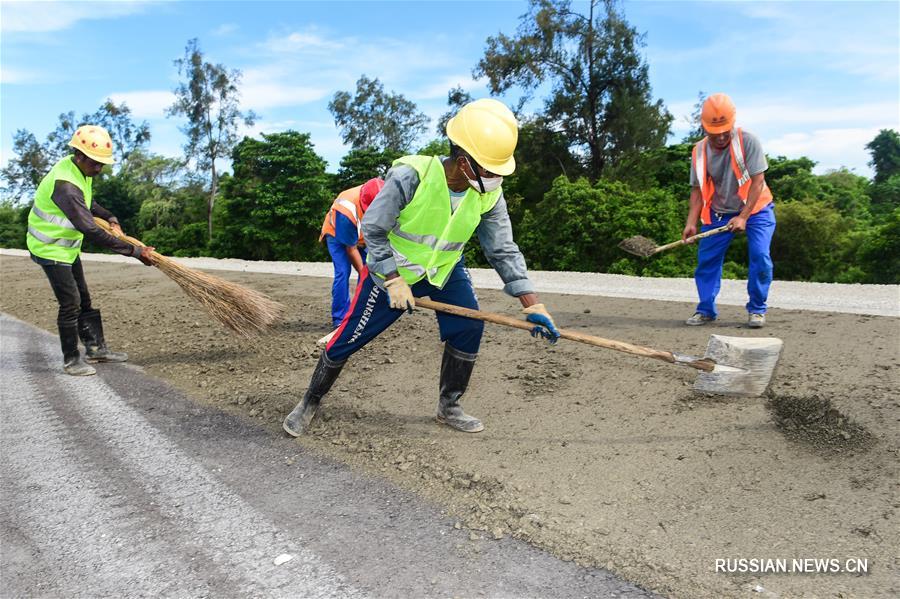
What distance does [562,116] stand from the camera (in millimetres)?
26047

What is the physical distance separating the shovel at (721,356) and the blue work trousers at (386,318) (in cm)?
13

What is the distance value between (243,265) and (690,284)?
9388 millimetres

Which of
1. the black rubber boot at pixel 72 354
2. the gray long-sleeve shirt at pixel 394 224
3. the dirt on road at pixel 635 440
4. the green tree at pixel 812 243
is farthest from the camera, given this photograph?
the green tree at pixel 812 243

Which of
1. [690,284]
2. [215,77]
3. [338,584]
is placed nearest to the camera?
[338,584]

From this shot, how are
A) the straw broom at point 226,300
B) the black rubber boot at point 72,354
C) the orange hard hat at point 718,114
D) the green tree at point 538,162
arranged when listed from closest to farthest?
the black rubber boot at point 72,354, the straw broom at point 226,300, the orange hard hat at point 718,114, the green tree at point 538,162

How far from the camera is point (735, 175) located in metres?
5.82

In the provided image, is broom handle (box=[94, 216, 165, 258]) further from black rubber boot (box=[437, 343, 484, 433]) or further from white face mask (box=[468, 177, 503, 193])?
white face mask (box=[468, 177, 503, 193])

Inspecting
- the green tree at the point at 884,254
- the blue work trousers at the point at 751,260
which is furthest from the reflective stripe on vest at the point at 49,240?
the green tree at the point at 884,254

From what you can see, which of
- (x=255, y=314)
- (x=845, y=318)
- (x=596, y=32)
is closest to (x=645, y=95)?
(x=596, y=32)

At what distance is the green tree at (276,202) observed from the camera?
98.7 feet

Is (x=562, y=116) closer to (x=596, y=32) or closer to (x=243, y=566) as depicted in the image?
(x=596, y=32)

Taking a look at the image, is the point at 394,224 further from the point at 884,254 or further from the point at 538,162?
the point at 538,162

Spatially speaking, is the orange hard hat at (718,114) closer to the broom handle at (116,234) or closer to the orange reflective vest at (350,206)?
the orange reflective vest at (350,206)

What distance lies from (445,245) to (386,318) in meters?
0.51
